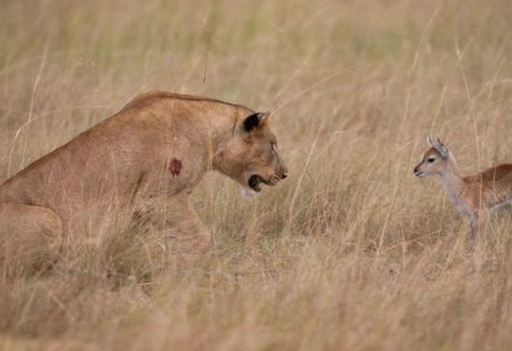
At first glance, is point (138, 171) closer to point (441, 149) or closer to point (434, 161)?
point (434, 161)

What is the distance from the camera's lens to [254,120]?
306 inches

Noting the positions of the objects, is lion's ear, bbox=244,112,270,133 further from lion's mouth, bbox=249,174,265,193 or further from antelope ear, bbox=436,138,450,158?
antelope ear, bbox=436,138,450,158

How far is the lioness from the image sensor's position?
6762 millimetres

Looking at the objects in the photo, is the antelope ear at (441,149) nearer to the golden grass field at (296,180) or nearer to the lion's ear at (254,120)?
the golden grass field at (296,180)

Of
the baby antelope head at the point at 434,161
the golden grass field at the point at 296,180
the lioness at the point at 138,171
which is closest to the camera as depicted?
the golden grass field at the point at 296,180

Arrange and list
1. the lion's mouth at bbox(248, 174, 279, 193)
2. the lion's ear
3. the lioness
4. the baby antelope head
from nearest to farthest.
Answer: the lioness < the lion's ear < the lion's mouth at bbox(248, 174, 279, 193) < the baby antelope head

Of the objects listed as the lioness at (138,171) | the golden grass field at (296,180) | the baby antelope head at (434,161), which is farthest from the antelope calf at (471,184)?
the lioness at (138,171)

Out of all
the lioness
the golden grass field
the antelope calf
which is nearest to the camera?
the golden grass field

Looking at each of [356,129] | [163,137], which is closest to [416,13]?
[356,129]

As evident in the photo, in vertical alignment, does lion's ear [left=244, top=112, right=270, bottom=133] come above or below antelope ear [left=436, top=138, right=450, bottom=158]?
above

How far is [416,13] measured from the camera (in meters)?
14.6

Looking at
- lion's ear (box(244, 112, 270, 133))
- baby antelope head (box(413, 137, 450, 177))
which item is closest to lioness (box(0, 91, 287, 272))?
lion's ear (box(244, 112, 270, 133))

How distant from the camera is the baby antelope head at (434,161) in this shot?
8.64m

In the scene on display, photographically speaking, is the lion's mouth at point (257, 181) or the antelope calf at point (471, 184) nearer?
the lion's mouth at point (257, 181)
